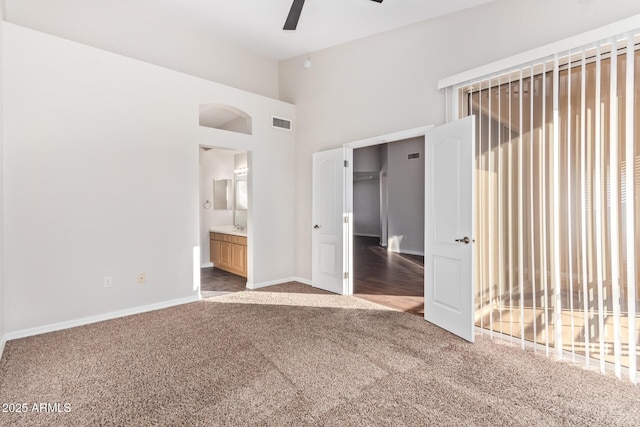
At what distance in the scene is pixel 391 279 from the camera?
5637 mm

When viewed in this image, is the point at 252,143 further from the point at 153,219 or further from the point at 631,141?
the point at 631,141

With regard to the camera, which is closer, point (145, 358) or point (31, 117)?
point (145, 358)

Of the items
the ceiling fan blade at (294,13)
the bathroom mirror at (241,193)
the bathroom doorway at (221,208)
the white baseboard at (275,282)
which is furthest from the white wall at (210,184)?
the ceiling fan blade at (294,13)

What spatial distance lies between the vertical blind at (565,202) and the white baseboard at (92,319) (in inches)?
146

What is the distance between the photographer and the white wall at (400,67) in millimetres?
2879

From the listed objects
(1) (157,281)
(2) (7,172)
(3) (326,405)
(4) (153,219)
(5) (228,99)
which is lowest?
(3) (326,405)

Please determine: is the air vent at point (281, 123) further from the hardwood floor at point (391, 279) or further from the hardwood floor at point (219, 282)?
the hardwood floor at point (391, 279)

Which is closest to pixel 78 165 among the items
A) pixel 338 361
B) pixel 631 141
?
pixel 338 361

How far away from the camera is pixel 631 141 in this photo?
237 cm

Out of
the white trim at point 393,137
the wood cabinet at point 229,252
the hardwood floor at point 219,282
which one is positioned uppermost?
the white trim at point 393,137

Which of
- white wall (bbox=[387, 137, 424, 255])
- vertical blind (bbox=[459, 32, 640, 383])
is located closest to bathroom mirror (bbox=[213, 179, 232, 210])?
white wall (bbox=[387, 137, 424, 255])

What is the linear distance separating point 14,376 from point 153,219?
Answer: 6.50ft

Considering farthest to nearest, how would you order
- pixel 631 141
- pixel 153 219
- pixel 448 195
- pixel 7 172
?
pixel 153 219, pixel 448 195, pixel 7 172, pixel 631 141

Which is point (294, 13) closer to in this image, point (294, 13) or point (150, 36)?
point (294, 13)
